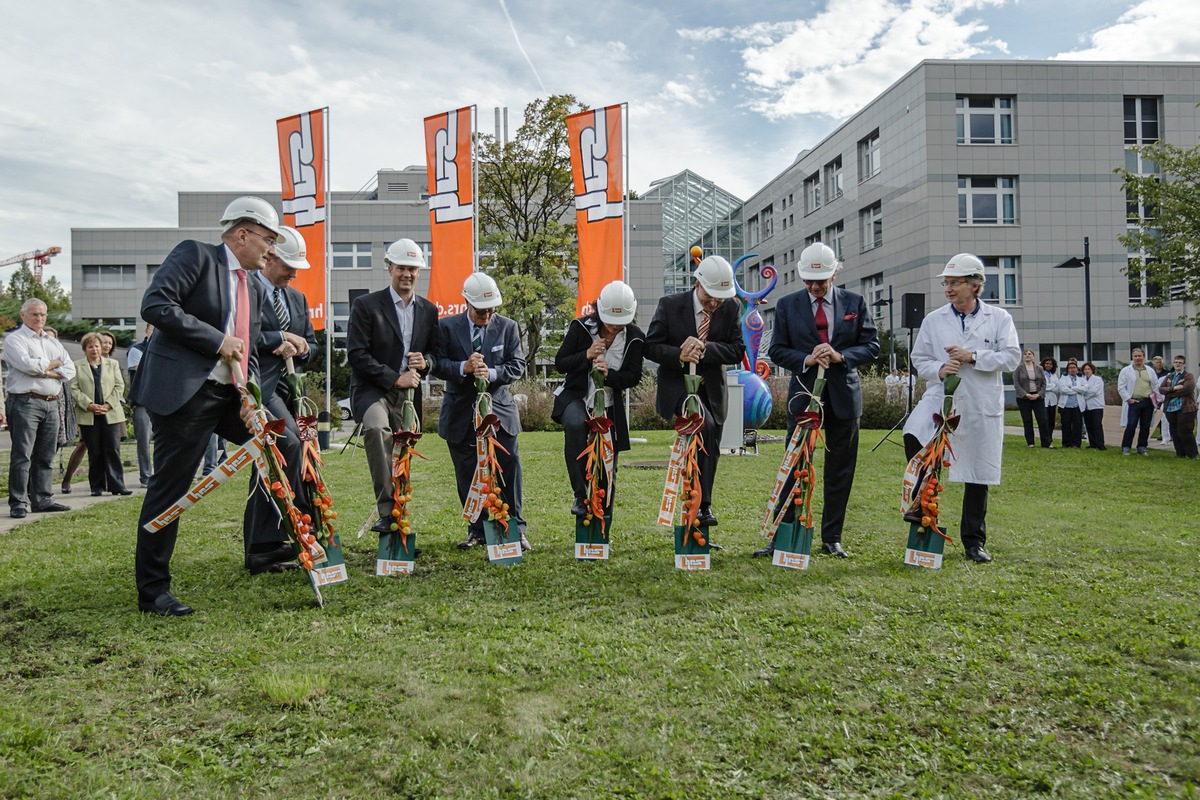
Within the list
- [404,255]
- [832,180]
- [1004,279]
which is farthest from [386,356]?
[832,180]

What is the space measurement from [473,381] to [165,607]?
256 cm

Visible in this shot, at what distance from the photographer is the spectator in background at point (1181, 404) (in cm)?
1488

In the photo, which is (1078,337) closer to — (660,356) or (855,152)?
(855,152)

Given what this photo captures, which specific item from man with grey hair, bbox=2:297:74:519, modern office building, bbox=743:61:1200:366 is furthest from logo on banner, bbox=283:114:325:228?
modern office building, bbox=743:61:1200:366

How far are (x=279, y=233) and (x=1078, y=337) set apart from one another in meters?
40.9

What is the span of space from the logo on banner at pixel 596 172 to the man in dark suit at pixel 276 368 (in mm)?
10049

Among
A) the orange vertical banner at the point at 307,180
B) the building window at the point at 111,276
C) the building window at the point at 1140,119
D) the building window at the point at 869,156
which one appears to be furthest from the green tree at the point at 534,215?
the building window at the point at 111,276

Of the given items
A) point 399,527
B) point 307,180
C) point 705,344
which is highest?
point 307,180

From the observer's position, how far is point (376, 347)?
5.95 metres

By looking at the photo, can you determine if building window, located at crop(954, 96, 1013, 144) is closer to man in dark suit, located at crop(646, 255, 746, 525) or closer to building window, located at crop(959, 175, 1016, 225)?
building window, located at crop(959, 175, 1016, 225)

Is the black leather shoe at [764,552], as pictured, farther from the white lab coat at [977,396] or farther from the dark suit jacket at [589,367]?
the white lab coat at [977,396]

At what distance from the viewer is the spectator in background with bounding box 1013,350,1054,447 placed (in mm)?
16922

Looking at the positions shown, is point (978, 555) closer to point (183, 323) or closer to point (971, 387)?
point (971, 387)

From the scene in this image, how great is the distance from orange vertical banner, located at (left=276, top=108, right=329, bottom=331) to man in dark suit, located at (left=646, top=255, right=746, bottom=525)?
12.8 meters
